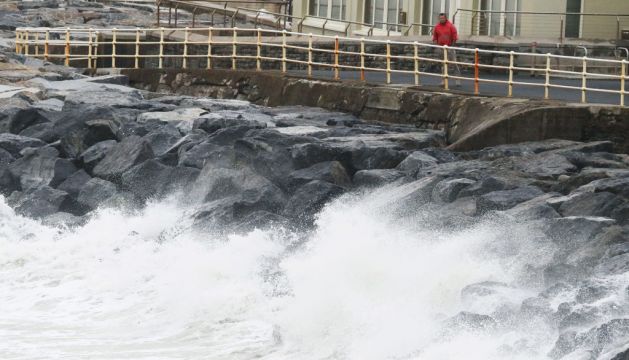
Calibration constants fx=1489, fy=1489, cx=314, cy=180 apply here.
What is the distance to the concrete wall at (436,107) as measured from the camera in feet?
62.6

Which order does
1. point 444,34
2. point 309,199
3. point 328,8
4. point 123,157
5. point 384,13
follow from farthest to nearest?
point 328,8, point 384,13, point 444,34, point 123,157, point 309,199

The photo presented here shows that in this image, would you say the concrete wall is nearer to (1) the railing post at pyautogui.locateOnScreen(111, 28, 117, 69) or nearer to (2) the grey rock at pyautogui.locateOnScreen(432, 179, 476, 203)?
(1) the railing post at pyautogui.locateOnScreen(111, 28, 117, 69)

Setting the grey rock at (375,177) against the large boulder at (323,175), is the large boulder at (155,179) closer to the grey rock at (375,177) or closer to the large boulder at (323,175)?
the large boulder at (323,175)

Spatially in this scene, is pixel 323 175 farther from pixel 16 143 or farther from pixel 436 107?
pixel 16 143

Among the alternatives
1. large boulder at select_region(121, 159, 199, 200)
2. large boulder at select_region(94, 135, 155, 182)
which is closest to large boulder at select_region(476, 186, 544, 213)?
large boulder at select_region(121, 159, 199, 200)

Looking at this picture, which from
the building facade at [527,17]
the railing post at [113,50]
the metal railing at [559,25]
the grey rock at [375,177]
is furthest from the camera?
the building facade at [527,17]

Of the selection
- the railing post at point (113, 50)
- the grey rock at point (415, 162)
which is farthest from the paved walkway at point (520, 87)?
the railing post at point (113, 50)

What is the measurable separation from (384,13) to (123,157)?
18060mm

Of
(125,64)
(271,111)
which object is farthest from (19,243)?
(125,64)

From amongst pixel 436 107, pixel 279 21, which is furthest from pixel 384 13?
pixel 436 107

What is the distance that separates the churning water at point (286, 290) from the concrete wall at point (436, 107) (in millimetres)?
2665

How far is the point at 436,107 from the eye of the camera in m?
21.2

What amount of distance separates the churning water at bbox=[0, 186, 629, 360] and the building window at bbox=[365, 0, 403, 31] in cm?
1957

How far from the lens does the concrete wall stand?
19094 millimetres
